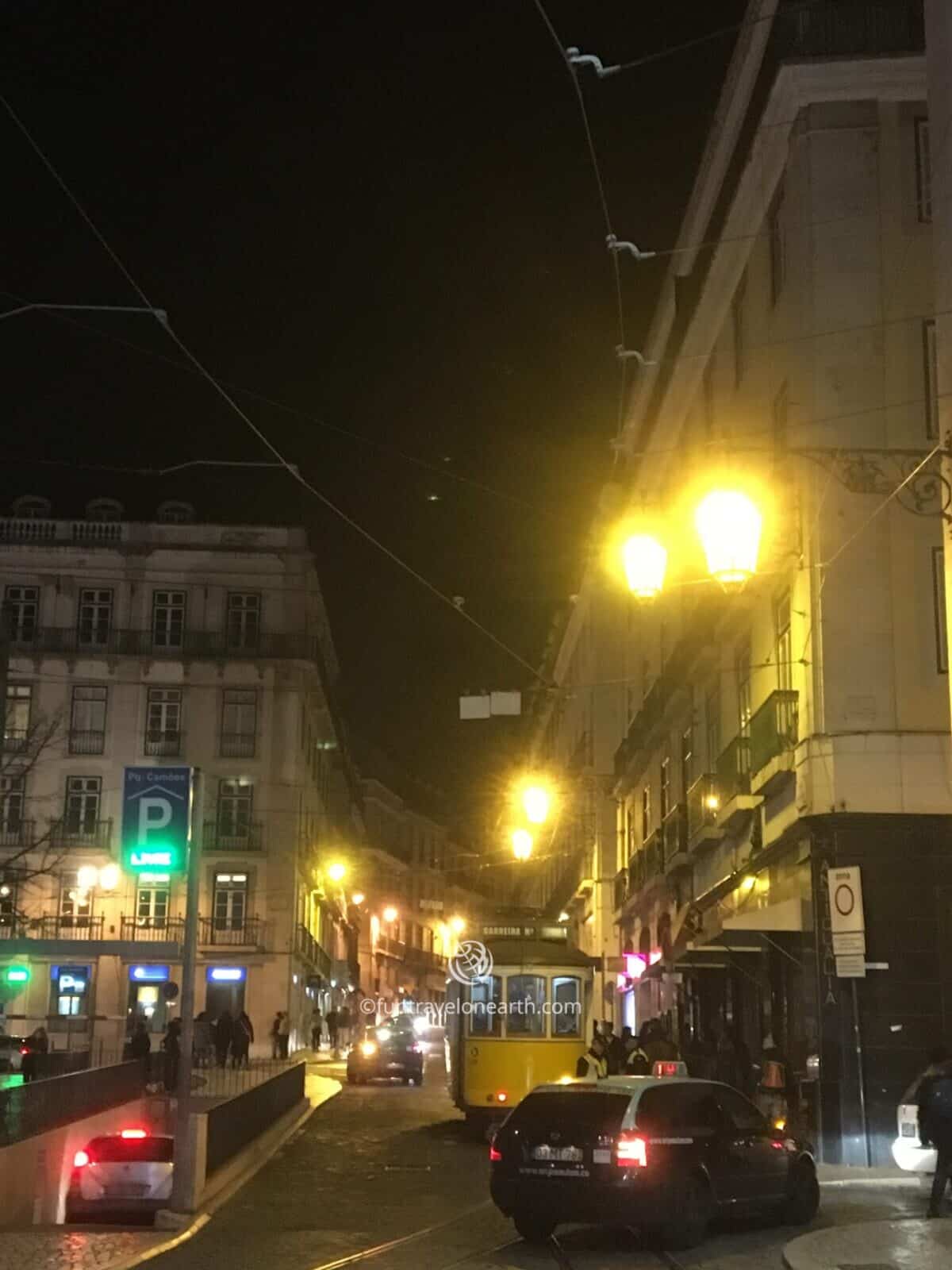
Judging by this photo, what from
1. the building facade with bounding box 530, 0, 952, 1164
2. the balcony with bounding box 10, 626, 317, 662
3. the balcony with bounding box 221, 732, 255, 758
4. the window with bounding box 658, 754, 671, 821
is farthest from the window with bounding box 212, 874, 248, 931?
the building facade with bounding box 530, 0, 952, 1164

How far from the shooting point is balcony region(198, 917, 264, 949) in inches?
2174

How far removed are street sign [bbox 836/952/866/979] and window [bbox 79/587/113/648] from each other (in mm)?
41915

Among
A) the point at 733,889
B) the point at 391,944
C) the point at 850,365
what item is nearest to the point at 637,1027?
the point at 733,889

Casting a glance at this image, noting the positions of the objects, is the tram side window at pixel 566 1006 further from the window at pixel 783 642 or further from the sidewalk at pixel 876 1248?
the sidewalk at pixel 876 1248

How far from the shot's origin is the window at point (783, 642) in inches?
884

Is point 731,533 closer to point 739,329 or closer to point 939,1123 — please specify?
point 939,1123

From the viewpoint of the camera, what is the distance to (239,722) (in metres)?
58.0

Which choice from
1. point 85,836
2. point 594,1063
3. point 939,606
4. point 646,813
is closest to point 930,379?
point 939,606

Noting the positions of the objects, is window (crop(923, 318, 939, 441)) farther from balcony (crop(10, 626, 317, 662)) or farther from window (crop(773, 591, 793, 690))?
balcony (crop(10, 626, 317, 662))

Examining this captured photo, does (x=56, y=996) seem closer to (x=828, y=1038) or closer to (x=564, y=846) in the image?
(x=564, y=846)

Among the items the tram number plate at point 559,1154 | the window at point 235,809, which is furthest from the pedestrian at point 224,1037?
the tram number plate at point 559,1154

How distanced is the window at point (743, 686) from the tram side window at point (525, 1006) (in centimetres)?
532

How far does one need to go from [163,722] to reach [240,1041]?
18054 millimetres

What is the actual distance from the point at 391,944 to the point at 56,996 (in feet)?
176
